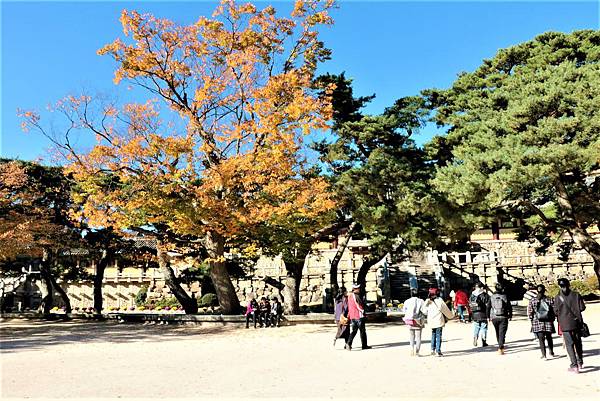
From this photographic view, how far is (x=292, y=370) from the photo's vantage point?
28.8 feet

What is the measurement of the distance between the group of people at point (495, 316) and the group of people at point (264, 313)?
6449 millimetres

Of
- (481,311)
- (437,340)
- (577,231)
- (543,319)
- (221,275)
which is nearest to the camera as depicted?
(543,319)

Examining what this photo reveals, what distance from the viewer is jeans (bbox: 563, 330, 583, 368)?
25.3 ft

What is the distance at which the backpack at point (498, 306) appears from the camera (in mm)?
9859

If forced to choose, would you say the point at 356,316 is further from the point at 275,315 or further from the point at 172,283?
the point at 172,283

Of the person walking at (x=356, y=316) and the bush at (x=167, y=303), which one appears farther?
the bush at (x=167, y=303)

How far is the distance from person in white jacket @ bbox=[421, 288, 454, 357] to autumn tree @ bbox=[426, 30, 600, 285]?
18.9ft

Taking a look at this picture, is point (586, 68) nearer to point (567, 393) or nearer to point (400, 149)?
point (400, 149)

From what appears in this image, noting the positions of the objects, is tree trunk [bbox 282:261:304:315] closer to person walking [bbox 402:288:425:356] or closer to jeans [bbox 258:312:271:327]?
jeans [bbox 258:312:271:327]

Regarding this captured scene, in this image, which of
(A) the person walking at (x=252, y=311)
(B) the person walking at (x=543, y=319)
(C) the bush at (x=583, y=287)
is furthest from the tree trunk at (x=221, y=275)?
(C) the bush at (x=583, y=287)

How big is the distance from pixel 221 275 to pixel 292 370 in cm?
1111

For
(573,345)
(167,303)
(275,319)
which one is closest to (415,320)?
(573,345)

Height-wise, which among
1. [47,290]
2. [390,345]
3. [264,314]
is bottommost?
[390,345]

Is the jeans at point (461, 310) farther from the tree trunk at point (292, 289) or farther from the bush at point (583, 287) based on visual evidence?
the bush at point (583, 287)
